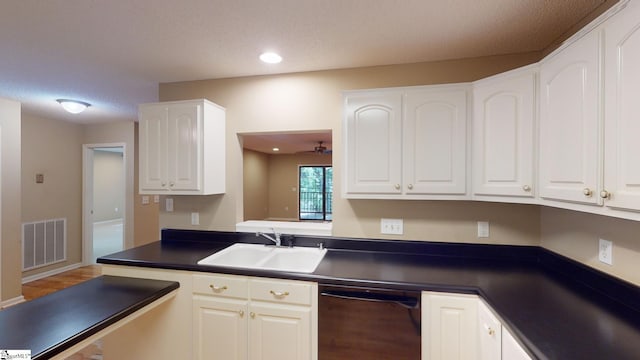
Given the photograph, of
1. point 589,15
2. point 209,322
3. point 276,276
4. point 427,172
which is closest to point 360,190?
point 427,172

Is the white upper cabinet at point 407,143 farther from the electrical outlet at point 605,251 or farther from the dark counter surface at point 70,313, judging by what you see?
the dark counter surface at point 70,313

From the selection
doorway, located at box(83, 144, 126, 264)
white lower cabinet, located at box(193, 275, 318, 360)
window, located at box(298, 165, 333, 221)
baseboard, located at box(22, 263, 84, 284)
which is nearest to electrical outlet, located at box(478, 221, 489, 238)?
white lower cabinet, located at box(193, 275, 318, 360)

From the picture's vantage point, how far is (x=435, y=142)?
1934 millimetres

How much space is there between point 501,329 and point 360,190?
110 centimetres

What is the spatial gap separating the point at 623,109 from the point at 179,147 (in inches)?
A: 101

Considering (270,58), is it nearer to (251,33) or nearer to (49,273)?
(251,33)

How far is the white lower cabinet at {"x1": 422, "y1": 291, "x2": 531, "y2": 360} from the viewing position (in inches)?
59.8

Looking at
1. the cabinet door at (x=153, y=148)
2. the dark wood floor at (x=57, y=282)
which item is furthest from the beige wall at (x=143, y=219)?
the cabinet door at (x=153, y=148)

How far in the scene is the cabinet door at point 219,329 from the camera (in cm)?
183

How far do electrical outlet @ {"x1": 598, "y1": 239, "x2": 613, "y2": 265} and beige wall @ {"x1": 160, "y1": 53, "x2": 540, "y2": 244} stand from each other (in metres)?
0.56

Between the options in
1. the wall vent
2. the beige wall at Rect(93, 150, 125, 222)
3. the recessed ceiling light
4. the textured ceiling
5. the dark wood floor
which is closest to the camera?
the textured ceiling

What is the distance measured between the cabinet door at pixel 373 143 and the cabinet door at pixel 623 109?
1.03 m

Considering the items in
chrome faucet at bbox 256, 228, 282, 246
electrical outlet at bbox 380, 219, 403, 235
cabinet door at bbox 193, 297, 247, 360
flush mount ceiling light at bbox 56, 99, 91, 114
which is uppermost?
flush mount ceiling light at bbox 56, 99, 91, 114

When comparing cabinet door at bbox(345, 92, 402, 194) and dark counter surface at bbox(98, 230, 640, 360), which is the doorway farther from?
cabinet door at bbox(345, 92, 402, 194)
